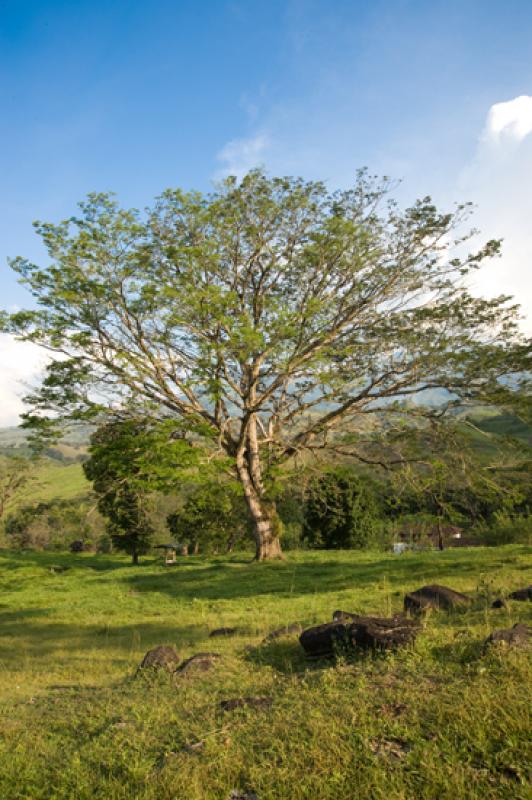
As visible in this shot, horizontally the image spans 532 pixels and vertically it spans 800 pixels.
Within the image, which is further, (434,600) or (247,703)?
(434,600)

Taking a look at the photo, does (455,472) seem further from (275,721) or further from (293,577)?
(275,721)

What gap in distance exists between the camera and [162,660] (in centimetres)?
784

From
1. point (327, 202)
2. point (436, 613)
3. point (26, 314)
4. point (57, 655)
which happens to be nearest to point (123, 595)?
point (57, 655)

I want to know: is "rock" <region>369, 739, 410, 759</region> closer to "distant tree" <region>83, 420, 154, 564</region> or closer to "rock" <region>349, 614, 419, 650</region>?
"rock" <region>349, 614, 419, 650</region>

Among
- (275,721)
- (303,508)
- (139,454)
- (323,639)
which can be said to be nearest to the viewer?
(275,721)

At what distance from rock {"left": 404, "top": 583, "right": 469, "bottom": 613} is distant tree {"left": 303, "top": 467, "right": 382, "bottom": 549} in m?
23.6

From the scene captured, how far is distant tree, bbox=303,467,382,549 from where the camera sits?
34.8 metres

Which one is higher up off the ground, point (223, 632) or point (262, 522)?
point (262, 522)

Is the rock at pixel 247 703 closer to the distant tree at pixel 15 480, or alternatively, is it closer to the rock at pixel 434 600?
the rock at pixel 434 600

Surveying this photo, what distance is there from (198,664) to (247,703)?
7.57 ft

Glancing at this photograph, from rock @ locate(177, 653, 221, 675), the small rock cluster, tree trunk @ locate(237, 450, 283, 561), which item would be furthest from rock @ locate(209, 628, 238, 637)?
tree trunk @ locate(237, 450, 283, 561)

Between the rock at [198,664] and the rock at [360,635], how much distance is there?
4.59 feet

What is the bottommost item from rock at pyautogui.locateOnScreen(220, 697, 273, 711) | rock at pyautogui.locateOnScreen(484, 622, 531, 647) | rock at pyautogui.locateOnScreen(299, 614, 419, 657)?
rock at pyautogui.locateOnScreen(220, 697, 273, 711)

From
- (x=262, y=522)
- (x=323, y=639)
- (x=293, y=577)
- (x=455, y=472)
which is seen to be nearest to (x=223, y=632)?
(x=323, y=639)
